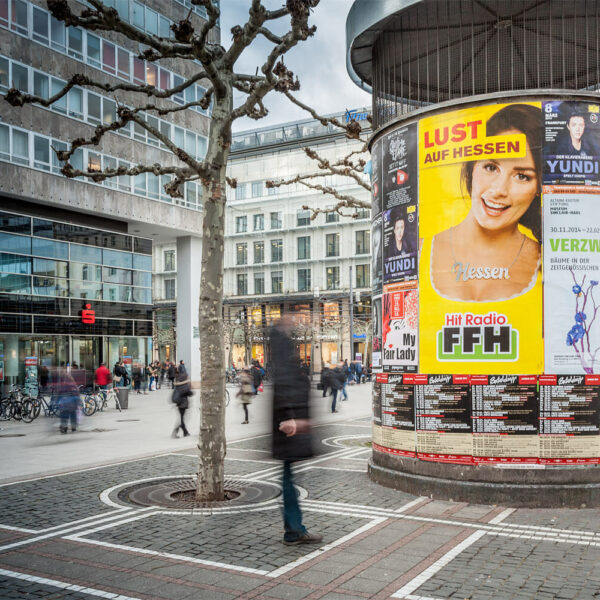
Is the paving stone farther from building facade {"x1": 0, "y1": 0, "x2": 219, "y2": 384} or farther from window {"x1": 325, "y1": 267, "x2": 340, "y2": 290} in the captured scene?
window {"x1": 325, "y1": 267, "x2": 340, "y2": 290}

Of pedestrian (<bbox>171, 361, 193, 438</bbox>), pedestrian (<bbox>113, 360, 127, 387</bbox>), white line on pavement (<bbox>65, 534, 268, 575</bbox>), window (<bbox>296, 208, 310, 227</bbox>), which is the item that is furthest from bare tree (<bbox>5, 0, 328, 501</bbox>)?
window (<bbox>296, 208, 310, 227</bbox>)

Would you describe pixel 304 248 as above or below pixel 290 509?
above

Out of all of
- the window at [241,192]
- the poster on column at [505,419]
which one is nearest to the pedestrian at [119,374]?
the poster on column at [505,419]

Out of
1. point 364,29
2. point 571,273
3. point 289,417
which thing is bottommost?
point 289,417

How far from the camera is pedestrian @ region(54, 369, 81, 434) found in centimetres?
1728

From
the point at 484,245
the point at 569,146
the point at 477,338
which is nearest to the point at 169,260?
the point at 484,245

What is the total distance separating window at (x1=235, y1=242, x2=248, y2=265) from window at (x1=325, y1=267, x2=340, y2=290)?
9878 mm

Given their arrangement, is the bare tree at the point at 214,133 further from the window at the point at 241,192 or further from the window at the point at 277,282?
the window at the point at 241,192

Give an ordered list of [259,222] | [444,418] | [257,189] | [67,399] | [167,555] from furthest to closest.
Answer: [259,222]
[257,189]
[67,399]
[444,418]
[167,555]

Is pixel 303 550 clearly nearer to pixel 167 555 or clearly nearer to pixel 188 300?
pixel 167 555

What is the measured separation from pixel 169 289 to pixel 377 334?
2649 inches

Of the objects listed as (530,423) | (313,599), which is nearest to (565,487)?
(530,423)

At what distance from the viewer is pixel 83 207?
29859 mm

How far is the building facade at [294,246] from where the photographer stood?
64.6 meters
